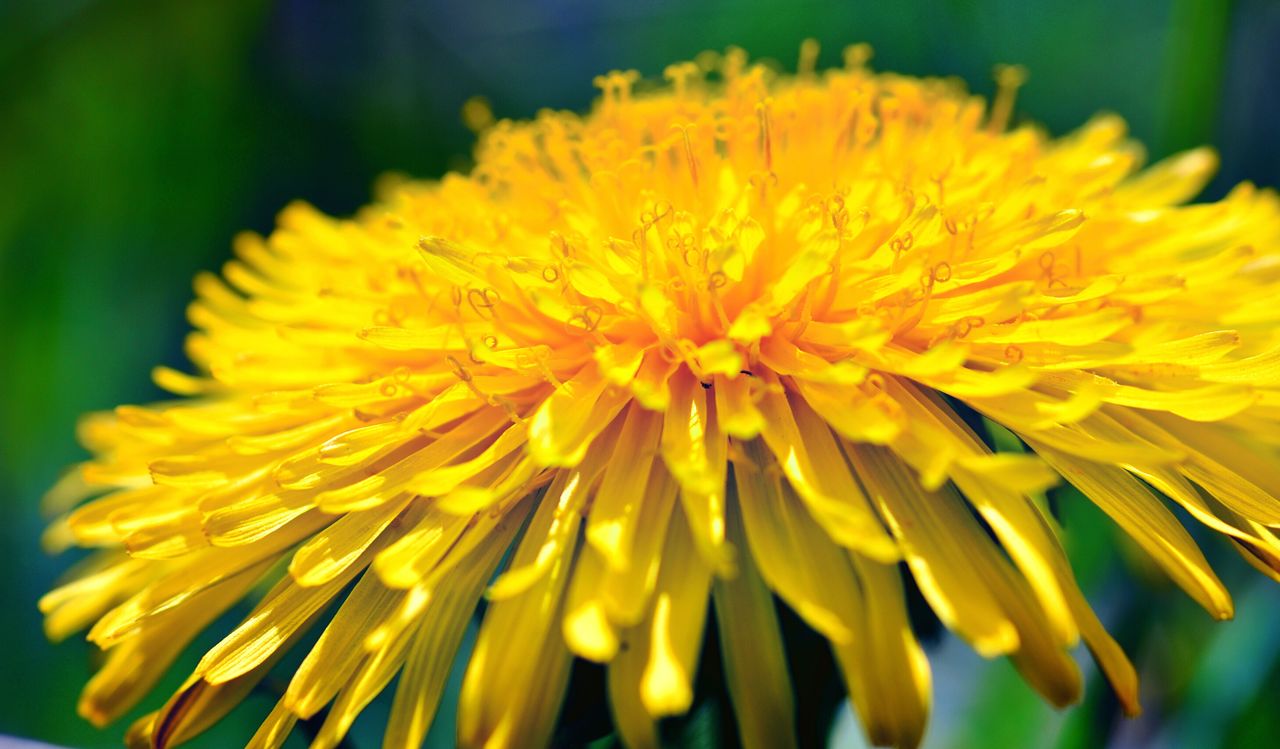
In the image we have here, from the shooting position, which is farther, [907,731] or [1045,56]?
[1045,56]

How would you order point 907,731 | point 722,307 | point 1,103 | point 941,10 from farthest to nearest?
point 941,10, point 1,103, point 722,307, point 907,731

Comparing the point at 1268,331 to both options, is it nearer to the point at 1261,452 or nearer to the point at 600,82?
the point at 1261,452

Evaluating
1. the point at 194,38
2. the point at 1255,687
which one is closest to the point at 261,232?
the point at 194,38

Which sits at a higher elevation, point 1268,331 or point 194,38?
point 194,38

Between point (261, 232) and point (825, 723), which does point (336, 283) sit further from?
point (261, 232)

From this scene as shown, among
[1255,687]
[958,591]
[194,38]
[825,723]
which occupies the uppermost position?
[194,38]

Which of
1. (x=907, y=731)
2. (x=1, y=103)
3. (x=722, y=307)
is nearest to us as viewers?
(x=907, y=731)
